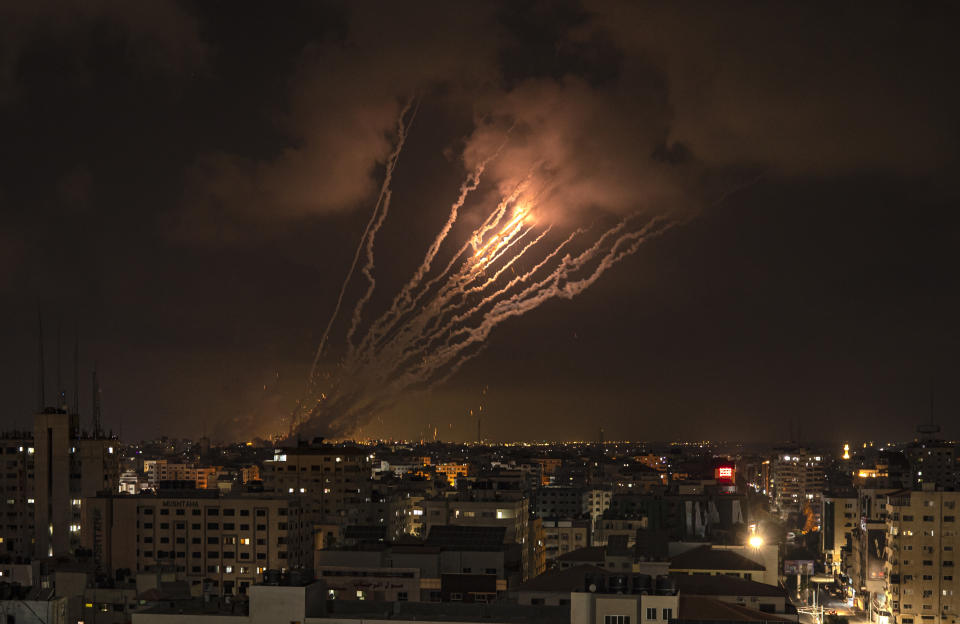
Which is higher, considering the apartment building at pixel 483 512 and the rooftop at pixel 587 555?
the apartment building at pixel 483 512

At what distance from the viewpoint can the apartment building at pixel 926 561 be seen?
61.6 metres

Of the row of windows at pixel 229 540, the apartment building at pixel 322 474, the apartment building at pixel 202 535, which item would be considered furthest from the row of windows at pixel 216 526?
the apartment building at pixel 322 474

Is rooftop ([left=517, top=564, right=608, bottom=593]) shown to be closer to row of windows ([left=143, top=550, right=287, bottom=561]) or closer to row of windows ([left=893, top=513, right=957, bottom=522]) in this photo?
row of windows ([left=143, top=550, right=287, bottom=561])

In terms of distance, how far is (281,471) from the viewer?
9194 centimetres

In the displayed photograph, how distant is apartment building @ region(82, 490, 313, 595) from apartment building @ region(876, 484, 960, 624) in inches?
1205

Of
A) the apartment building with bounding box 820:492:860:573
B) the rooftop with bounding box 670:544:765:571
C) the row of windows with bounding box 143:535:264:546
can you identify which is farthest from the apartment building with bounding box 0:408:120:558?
the apartment building with bounding box 820:492:860:573

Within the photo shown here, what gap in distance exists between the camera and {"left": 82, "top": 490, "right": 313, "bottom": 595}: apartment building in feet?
212

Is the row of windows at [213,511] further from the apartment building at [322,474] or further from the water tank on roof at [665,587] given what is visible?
the water tank on roof at [665,587]

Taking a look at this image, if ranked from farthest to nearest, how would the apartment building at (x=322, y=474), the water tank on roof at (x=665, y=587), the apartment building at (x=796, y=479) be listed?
the apartment building at (x=796, y=479)
the apartment building at (x=322, y=474)
the water tank on roof at (x=665, y=587)

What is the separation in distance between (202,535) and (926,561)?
120 feet

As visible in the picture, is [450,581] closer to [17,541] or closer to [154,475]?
[17,541]

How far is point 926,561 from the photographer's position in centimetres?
6175

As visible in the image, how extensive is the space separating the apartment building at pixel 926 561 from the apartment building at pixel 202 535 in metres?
30.6

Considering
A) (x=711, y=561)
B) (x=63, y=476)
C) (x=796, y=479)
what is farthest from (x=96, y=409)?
(x=796, y=479)
